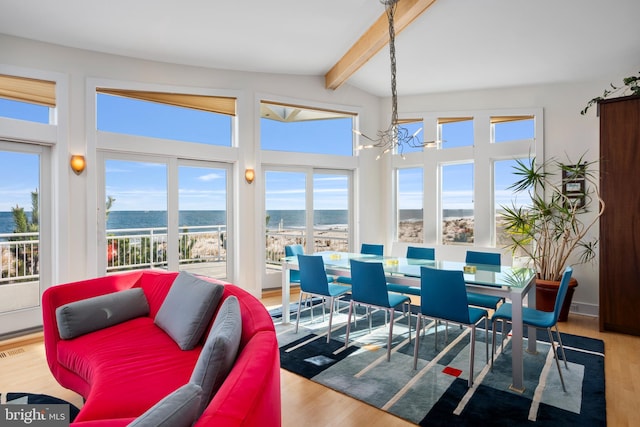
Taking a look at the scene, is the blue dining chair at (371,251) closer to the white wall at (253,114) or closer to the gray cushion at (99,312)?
the white wall at (253,114)

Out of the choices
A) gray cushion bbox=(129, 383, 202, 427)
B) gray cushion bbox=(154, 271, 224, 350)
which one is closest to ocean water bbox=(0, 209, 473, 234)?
gray cushion bbox=(154, 271, 224, 350)

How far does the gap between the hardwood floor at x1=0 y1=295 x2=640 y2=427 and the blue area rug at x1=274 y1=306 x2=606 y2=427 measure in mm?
78

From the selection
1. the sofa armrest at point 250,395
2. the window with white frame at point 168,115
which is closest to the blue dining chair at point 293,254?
the window with white frame at point 168,115

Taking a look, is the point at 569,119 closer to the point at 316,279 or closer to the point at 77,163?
the point at 316,279

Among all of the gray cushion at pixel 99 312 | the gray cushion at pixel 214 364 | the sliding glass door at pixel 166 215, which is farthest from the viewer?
the sliding glass door at pixel 166 215

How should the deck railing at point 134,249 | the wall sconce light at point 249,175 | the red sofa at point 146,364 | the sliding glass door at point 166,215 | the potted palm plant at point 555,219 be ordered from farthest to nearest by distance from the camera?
the wall sconce light at point 249,175, the sliding glass door at point 166,215, the potted palm plant at point 555,219, the deck railing at point 134,249, the red sofa at point 146,364

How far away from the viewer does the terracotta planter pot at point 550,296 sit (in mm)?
4309

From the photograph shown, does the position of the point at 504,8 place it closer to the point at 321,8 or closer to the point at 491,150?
the point at 321,8

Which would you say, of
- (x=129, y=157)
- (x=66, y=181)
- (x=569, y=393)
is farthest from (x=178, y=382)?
(x=129, y=157)

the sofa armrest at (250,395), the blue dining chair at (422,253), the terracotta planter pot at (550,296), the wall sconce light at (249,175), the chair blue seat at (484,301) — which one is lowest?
the terracotta planter pot at (550,296)

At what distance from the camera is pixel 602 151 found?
396 cm

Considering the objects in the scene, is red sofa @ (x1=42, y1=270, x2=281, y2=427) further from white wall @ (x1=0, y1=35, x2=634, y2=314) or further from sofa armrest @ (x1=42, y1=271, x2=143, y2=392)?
white wall @ (x1=0, y1=35, x2=634, y2=314)

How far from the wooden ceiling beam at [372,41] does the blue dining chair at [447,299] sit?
246cm

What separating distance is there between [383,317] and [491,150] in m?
3.10
